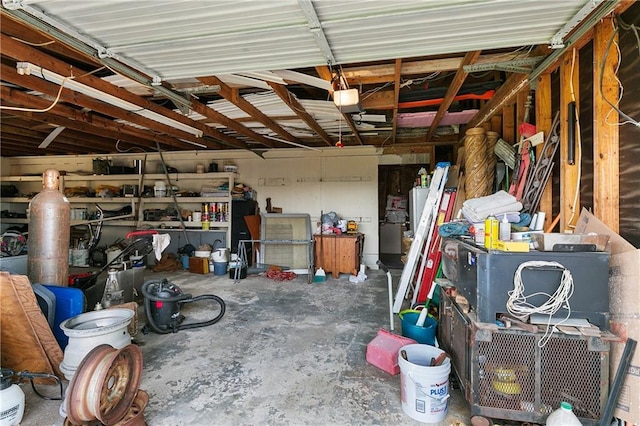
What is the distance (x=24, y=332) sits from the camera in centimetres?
217

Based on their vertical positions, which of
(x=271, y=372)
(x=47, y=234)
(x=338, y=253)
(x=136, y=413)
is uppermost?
(x=47, y=234)

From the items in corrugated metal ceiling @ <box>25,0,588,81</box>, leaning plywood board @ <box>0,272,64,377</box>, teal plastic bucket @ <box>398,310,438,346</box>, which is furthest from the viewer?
teal plastic bucket @ <box>398,310,438,346</box>

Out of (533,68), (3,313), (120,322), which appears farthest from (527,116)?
(3,313)

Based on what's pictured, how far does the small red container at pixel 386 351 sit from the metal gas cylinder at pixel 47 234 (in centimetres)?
280

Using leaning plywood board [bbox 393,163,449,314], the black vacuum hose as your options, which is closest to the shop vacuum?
the black vacuum hose

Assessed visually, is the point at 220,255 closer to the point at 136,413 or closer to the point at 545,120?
the point at 136,413

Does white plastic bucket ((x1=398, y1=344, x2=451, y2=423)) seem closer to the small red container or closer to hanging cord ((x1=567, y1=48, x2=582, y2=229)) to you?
the small red container

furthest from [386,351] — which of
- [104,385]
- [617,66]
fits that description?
[617,66]

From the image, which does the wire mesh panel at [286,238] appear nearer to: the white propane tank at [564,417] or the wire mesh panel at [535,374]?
the wire mesh panel at [535,374]

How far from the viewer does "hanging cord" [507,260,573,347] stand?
4.96ft

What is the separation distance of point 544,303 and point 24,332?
3378 mm

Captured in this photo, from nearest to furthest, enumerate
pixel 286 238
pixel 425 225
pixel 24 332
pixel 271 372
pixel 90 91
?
pixel 24 332 → pixel 271 372 → pixel 90 91 → pixel 425 225 → pixel 286 238

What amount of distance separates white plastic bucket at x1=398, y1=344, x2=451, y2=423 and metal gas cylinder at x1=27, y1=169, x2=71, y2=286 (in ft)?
9.64

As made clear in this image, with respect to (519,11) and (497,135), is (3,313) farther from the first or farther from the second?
(497,135)
